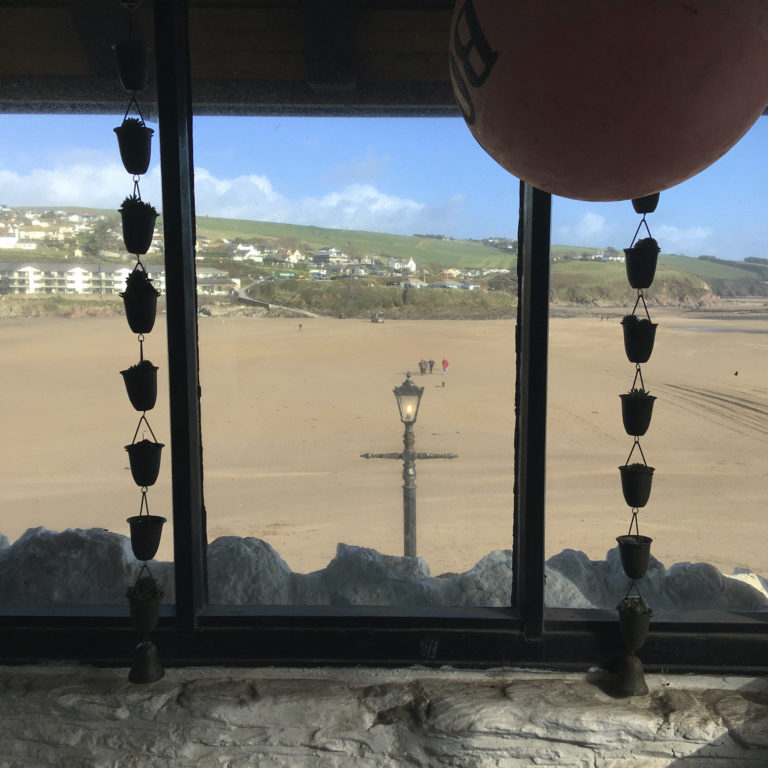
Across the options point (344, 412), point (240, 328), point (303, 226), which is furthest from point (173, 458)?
point (344, 412)

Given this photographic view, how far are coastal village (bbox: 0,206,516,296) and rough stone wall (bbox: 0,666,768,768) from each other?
3.36 feet

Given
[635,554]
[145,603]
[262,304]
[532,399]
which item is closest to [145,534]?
[145,603]

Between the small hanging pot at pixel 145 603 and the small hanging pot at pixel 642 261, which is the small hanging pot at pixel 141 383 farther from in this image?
the small hanging pot at pixel 642 261

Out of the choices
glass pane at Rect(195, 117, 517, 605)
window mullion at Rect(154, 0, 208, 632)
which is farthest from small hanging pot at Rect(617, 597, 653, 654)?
window mullion at Rect(154, 0, 208, 632)

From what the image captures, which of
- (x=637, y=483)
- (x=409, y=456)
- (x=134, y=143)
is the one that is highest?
(x=134, y=143)

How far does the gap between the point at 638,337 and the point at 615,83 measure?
1034 mm

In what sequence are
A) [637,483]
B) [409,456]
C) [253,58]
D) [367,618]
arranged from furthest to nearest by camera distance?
[409,456] < [253,58] < [367,618] < [637,483]

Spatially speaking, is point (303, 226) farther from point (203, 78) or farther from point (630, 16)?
point (630, 16)

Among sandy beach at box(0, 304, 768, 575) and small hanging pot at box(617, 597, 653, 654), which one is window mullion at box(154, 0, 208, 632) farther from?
small hanging pot at box(617, 597, 653, 654)

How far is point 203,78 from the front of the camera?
1916 mm

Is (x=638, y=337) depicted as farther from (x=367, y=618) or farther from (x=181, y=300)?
(x=181, y=300)

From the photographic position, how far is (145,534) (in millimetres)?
1630

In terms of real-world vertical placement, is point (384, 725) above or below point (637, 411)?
below

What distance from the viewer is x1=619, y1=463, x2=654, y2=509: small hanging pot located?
161cm
